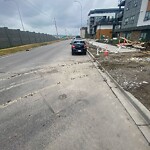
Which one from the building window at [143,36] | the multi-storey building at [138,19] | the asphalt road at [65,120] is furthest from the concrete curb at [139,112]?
the building window at [143,36]

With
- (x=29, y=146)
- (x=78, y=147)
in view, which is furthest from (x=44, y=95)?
(x=78, y=147)

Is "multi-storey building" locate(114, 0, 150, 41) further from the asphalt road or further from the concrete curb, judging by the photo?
the asphalt road

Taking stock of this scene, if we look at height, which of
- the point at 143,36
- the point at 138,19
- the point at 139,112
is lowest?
the point at 143,36

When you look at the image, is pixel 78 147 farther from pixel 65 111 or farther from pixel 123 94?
pixel 123 94

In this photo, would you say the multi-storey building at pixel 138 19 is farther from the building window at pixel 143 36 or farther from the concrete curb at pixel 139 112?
the concrete curb at pixel 139 112

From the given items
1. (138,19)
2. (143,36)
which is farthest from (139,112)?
(138,19)

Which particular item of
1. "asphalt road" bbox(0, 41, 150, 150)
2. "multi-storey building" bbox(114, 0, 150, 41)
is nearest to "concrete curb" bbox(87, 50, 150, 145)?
"asphalt road" bbox(0, 41, 150, 150)

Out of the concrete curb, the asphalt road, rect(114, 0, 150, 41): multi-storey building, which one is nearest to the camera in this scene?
the asphalt road

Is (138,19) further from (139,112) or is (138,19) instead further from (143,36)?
(139,112)

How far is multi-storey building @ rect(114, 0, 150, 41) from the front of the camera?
86.8 ft

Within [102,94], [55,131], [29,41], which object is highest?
[55,131]

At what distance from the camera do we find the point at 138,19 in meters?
31.5

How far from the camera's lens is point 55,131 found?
337 centimetres

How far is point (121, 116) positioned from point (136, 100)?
1053 mm
